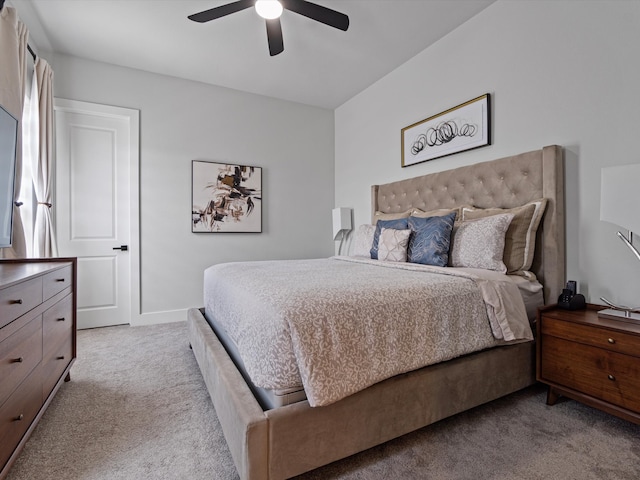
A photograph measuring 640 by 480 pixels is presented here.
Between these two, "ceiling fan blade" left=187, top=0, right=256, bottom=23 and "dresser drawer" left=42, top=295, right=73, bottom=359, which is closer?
"dresser drawer" left=42, top=295, right=73, bottom=359

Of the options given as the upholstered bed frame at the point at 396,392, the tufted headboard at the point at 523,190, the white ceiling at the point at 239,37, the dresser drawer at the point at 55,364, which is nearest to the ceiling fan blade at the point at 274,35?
the white ceiling at the point at 239,37

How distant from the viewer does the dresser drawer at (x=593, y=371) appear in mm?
1476

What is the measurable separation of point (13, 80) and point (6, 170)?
1.01m

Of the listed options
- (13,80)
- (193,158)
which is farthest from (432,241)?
(13,80)

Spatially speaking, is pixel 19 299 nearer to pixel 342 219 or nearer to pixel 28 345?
pixel 28 345

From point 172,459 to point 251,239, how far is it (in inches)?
112

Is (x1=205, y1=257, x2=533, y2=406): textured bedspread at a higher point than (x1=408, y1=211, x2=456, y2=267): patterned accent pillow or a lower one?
lower

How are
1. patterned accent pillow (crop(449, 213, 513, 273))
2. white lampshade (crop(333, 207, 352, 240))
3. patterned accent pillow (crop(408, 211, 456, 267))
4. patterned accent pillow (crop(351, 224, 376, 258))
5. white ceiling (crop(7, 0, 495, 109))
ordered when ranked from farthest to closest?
1. white lampshade (crop(333, 207, 352, 240))
2. patterned accent pillow (crop(351, 224, 376, 258))
3. white ceiling (crop(7, 0, 495, 109))
4. patterned accent pillow (crop(408, 211, 456, 267))
5. patterned accent pillow (crop(449, 213, 513, 273))

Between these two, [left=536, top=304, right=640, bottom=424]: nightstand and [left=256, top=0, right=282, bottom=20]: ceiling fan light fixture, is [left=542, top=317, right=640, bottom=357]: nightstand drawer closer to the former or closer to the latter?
[left=536, top=304, right=640, bottom=424]: nightstand

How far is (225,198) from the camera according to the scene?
153 inches

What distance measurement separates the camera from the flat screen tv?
1.69m

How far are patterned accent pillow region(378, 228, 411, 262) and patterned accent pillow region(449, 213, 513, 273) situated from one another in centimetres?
36

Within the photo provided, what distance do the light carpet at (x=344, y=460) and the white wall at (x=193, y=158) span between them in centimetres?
171

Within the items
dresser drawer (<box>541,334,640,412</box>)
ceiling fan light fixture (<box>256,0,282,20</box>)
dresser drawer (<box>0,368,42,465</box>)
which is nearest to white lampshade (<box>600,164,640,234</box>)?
dresser drawer (<box>541,334,640,412</box>)
